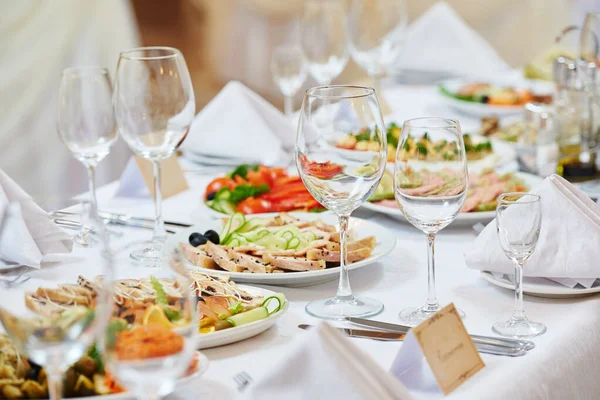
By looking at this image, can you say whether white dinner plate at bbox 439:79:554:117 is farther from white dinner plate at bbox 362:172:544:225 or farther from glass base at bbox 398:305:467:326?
glass base at bbox 398:305:467:326

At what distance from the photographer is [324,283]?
1.35m

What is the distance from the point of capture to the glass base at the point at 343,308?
118 cm

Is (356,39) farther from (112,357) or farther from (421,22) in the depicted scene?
(112,357)

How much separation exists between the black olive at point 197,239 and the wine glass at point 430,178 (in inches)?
16.4

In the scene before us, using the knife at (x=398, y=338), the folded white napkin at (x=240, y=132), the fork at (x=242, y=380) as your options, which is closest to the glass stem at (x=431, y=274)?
the knife at (x=398, y=338)

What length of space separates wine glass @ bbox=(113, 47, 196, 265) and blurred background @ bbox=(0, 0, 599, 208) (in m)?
1.93

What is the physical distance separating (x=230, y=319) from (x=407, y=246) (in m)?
0.56

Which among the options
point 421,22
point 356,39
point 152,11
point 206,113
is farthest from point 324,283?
point 152,11

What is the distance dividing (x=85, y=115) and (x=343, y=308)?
24.1 inches

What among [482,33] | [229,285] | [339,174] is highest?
[339,174]

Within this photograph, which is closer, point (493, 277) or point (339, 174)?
point (339, 174)

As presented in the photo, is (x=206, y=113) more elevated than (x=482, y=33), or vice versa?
(x=206, y=113)

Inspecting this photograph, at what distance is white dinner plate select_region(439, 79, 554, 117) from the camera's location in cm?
280

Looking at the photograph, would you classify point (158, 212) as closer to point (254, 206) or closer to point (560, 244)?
point (254, 206)
